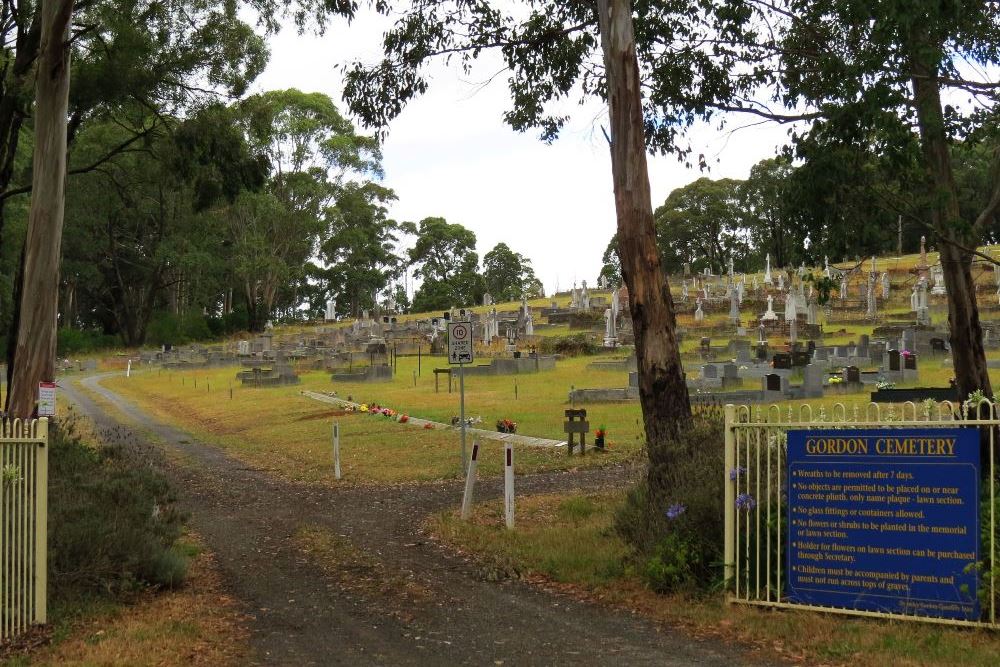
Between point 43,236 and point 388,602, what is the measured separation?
35.7 ft

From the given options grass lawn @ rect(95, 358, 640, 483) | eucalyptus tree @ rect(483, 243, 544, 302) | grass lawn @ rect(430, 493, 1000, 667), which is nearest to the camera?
grass lawn @ rect(430, 493, 1000, 667)

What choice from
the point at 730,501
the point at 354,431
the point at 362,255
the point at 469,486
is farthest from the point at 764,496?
the point at 362,255

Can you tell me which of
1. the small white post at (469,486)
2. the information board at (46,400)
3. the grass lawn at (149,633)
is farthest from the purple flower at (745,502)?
the information board at (46,400)

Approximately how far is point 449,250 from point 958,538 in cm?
10051

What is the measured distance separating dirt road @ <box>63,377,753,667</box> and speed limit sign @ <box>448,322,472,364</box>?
8.14 ft

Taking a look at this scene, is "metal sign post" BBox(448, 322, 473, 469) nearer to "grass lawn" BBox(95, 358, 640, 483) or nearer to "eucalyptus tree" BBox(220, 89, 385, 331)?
"grass lawn" BBox(95, 358, 640, 483)

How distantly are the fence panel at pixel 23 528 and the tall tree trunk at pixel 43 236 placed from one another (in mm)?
9657

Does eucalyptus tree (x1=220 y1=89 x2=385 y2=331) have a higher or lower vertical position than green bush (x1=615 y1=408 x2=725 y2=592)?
higher

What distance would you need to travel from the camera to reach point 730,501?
7.39 meters

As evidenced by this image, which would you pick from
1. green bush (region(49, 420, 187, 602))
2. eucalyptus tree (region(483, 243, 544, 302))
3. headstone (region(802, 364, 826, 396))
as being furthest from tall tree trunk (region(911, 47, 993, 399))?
eucalyptus tree (region(483, 243, 544, 302))

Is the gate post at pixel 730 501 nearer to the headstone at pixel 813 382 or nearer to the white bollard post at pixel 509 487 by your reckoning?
the white bollard post at pixel 509 487

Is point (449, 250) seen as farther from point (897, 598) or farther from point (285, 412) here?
point (897, 598)

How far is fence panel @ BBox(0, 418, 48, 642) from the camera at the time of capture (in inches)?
274

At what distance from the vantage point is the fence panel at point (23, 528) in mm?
6953
